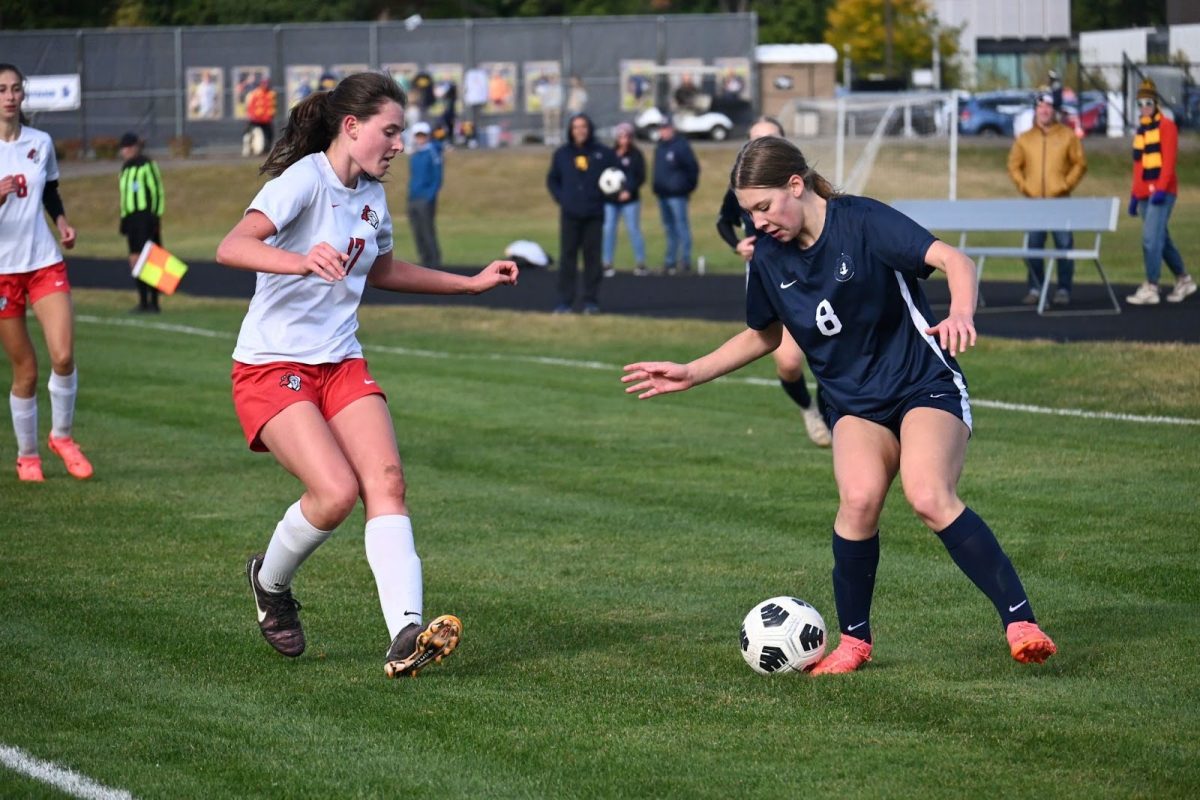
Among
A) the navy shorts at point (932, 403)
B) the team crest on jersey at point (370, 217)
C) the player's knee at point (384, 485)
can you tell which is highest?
the team crest on jersey at point (370, 217)

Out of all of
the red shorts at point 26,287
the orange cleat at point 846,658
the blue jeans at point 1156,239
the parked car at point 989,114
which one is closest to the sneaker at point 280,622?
the orange cleat at point 846,658

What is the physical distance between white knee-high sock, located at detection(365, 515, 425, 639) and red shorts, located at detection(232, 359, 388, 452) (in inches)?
18.8

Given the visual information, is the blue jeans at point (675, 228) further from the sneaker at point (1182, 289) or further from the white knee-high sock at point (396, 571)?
the white knee-high sock at point (396, 571)

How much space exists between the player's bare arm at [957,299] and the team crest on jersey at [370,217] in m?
1.95

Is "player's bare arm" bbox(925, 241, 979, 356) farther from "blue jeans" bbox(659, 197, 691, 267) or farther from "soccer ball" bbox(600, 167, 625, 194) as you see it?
"blue jeans" bbox(659, 197, 691, 267)

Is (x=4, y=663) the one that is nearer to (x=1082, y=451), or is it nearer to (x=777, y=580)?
(x=777, y=580)

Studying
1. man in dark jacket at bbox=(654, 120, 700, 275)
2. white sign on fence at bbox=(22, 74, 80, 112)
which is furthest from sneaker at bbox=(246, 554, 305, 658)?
white sign on fence at bbox=(22, 74, 80, 112)

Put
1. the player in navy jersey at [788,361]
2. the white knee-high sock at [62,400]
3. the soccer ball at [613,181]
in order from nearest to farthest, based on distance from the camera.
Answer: the white knee-high sock at [62,400], the player in navy jersey at [788,361], the soccer ball at [613,181]

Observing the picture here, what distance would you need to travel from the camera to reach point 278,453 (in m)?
5.98

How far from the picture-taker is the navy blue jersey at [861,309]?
577 centimetres

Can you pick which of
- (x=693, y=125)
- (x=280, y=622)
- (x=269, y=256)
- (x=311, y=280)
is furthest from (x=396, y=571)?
(x=693, y=125)

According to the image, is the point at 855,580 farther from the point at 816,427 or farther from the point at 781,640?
the point at 816,427

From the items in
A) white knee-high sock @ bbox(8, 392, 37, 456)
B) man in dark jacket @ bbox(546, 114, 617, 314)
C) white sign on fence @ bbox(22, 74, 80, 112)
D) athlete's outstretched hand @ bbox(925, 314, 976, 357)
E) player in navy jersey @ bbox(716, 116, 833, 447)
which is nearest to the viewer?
athlete's outstretched hand @ bbox(925, 314, 976, 357)

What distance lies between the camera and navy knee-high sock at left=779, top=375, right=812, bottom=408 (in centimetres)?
1111
